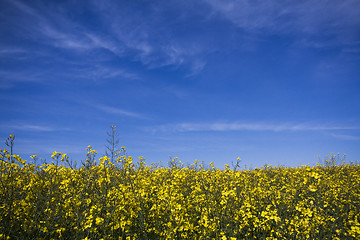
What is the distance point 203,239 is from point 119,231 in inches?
79.1

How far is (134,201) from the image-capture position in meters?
5.25

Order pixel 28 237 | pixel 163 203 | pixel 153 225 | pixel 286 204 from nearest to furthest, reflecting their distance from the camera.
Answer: pixel 28 237 → pixel 163 203 → pixel 153 225 → pixel 286 204

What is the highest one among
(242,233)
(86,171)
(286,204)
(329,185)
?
(86,171)

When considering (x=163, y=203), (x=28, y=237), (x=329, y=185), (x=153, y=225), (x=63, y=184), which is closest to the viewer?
(x=28, y=237)

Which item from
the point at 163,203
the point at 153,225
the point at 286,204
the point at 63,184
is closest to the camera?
the point at 163,203

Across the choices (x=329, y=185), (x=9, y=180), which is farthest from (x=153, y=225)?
Answer: (x=329, y=185)

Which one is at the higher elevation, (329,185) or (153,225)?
(329,185)

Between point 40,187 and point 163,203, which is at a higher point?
point 40,187

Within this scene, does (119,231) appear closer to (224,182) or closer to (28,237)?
(28,237)

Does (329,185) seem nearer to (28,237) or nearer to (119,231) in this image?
(119,231)

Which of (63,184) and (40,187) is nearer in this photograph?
(40,187)

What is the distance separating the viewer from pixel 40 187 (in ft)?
18.3

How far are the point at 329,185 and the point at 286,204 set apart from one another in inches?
143

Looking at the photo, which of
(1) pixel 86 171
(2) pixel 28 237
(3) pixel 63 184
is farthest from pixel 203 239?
(1) pixel 86 171
